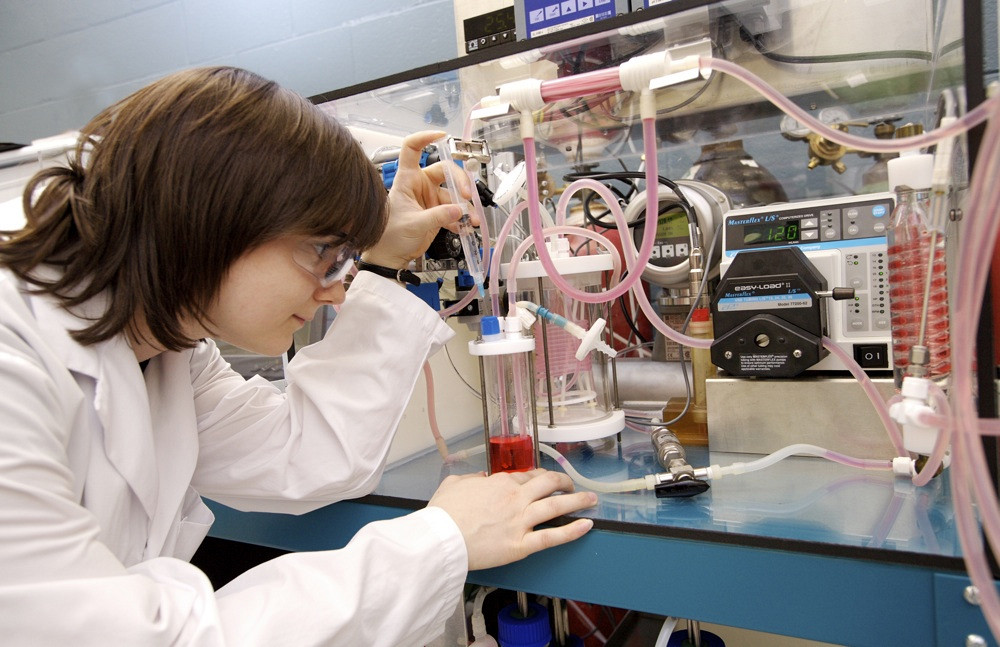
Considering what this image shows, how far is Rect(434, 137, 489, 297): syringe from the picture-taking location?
2.90 ft

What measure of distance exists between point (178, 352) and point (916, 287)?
949 millimetres

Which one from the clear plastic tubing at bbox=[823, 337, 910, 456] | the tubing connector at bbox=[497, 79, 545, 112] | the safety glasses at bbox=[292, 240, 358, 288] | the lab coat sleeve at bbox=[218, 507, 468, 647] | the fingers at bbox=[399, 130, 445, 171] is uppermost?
the tubing connector at bbox=[497, 79, 545, 112]

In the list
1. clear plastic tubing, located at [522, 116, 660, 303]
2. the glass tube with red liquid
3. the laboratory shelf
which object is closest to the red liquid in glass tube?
the glass tube with red liquid

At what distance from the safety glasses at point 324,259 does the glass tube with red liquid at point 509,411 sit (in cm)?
19

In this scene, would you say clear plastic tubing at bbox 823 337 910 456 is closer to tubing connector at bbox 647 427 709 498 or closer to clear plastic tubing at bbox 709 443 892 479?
clear plastic tubing at bbox 709 443 892 479

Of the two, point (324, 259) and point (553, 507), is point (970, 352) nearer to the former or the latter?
point (553, 507)

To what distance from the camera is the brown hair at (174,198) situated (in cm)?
70

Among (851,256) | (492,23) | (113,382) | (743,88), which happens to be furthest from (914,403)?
(492,23)

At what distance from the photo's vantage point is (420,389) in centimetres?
112

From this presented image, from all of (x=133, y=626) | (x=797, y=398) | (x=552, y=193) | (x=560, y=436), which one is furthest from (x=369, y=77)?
(x=133, y=626)

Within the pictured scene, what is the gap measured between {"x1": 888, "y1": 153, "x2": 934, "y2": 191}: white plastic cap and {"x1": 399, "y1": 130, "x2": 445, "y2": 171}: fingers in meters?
A: 0.56

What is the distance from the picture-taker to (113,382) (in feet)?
2.40

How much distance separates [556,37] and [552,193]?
0.39 m

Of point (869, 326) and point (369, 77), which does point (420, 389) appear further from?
point (369, 77)
